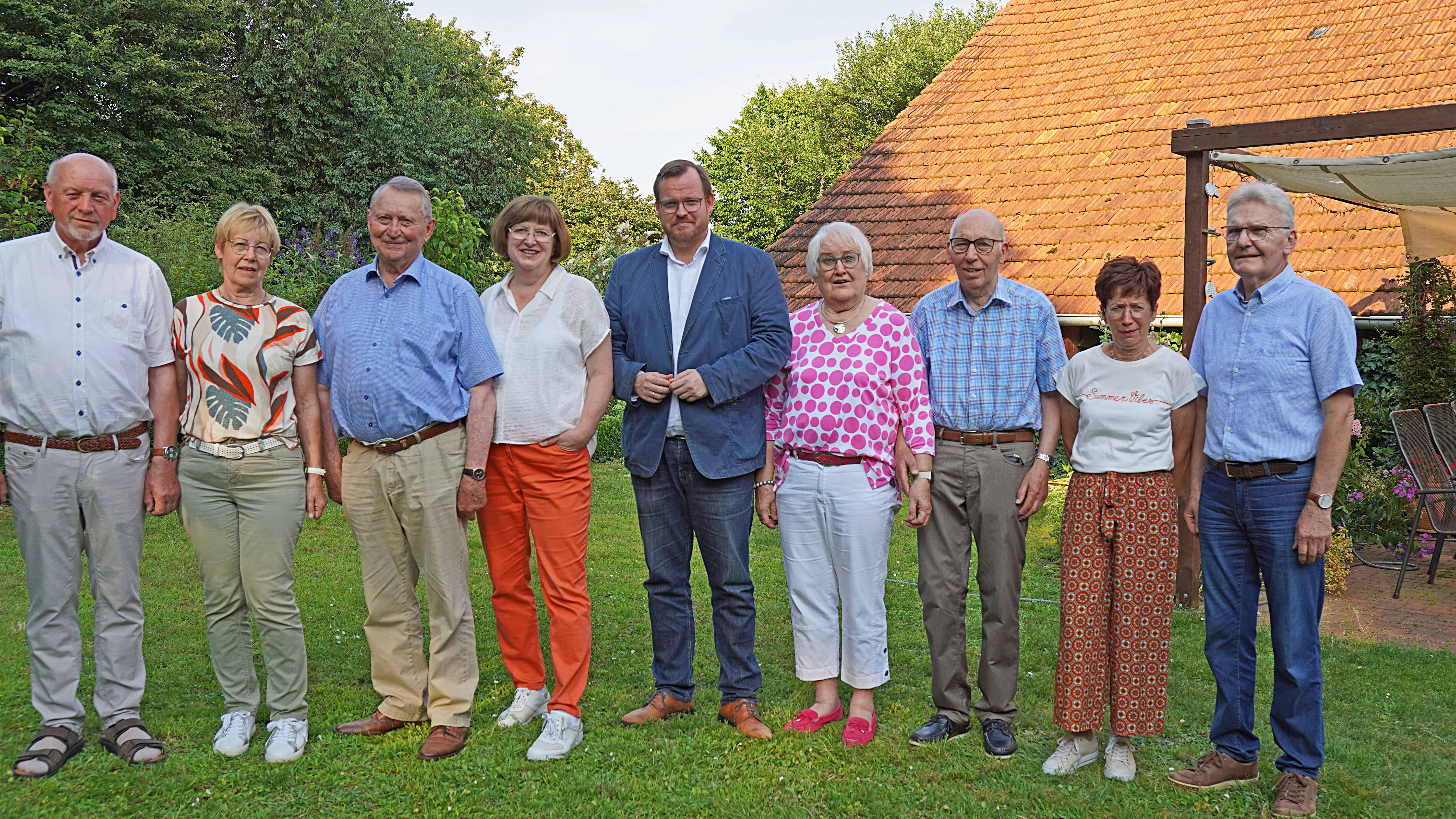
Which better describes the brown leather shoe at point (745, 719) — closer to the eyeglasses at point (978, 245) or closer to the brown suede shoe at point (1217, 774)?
the brown suede shoe at point (1217, 774)

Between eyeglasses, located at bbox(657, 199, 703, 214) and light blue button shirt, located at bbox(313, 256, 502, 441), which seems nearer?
light blue button shirt, located at bbox(313, 256, 502, 441)

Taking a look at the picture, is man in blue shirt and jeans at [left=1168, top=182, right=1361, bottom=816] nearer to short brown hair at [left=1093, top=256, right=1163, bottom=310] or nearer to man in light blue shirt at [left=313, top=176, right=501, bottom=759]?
short brown hair at [left=1093, top=256, right=1163, bottom=310]

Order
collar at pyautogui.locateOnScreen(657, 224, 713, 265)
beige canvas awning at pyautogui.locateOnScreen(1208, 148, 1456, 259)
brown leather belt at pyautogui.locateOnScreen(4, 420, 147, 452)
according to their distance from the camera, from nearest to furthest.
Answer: brown leather belt at pyautogui.locateOnScreen(4, 420, 147, 452)
collar at pyautogui.locateOnScreen(657, 224, 713, 265)
beige canvas awning at pyautogui.locateOnScreen(1208, 148, 1456, 259)

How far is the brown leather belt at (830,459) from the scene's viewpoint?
3.94 metres

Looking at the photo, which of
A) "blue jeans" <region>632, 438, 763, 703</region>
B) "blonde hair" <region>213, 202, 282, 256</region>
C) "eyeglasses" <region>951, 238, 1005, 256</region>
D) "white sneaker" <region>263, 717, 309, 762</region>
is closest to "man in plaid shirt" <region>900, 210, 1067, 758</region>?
"eyeglasses" <region>951, 238, 1005, 256</region>

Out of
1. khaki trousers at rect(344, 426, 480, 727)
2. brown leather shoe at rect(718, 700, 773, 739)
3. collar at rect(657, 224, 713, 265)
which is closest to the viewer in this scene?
khaki trousers at rect(344, 426, 480, 727)

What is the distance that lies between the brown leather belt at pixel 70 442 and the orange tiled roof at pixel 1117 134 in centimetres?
837

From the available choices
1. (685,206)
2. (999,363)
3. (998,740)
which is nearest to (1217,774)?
(998,740)

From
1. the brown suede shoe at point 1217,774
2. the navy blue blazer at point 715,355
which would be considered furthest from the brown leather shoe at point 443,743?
the brown suede shoe at point 1217,774

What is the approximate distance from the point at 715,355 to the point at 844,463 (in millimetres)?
658

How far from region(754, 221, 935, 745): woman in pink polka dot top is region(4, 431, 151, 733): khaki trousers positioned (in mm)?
2414

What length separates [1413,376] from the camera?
823 cm

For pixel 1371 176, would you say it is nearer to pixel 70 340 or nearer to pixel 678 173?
pixel 678 173

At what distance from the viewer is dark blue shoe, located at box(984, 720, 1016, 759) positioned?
153 inches
